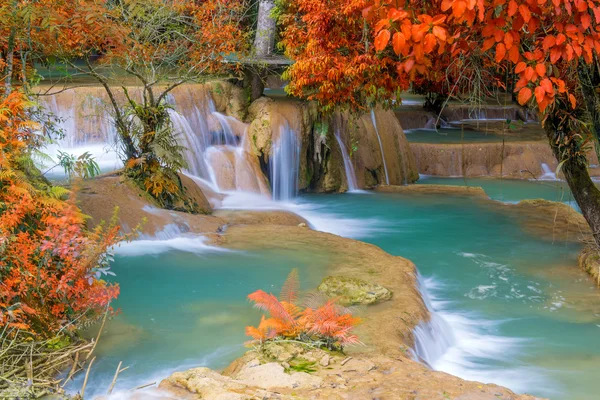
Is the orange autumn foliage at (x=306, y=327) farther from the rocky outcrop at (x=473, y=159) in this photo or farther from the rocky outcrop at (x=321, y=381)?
the rocky outcrop at (x=473, y=159)

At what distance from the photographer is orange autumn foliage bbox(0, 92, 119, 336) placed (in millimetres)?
5824

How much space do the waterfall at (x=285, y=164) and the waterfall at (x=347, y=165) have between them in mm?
1537

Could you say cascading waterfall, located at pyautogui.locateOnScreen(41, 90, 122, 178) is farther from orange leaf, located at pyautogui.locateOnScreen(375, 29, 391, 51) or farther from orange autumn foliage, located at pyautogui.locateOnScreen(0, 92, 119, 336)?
orange leaf, located at pyautogui.locateOnScreen(375, 29, 391, 51)

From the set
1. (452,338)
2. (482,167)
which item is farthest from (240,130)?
(452,338)

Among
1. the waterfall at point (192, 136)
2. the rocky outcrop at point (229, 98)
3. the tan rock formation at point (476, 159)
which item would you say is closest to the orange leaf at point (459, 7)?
the waterfall at point (192, 136)

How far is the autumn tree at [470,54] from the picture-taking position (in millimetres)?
5254

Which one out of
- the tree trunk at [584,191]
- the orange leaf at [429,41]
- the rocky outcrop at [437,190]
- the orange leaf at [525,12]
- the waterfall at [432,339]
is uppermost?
the orange leaf at [525,12]

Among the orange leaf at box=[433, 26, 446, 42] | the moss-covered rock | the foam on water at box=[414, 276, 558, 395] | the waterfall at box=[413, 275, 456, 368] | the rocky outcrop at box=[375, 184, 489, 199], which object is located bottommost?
the foam on water at box=[414, 276, 558, 395]

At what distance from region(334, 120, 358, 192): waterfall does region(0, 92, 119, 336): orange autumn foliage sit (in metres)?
11.2

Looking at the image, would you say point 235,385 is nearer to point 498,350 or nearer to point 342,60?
point 498,350

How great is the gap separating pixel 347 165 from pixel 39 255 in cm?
1189

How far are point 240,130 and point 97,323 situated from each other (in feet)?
32.2

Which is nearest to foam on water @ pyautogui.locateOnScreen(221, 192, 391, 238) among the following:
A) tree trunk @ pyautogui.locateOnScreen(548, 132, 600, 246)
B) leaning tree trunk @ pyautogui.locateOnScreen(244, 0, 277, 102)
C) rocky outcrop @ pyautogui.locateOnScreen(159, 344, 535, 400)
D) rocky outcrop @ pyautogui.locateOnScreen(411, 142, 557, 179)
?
leaning tree trunk @ pyautogui.locateOnScreen(244, 0, 277, 102)

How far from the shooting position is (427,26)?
5020mm
